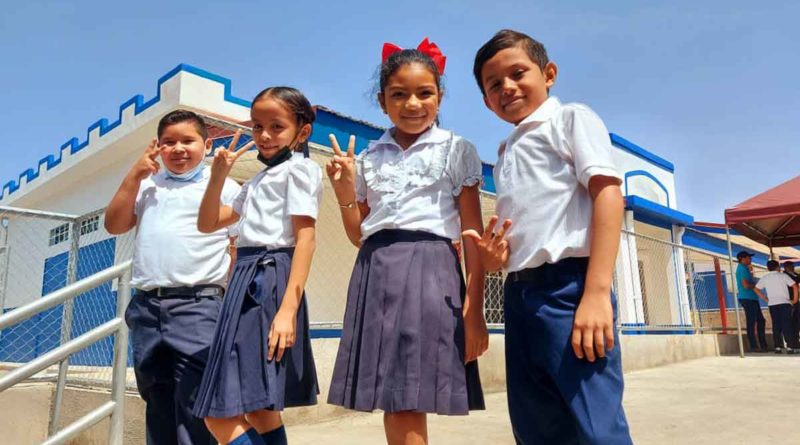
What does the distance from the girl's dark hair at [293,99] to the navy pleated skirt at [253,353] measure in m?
0.47

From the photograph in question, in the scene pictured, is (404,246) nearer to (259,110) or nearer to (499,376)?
(259,110)

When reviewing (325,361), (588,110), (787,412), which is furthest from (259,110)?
(787,412)

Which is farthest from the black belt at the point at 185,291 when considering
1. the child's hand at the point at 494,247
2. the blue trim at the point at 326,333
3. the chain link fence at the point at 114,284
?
the blue trim at the point at 326,333

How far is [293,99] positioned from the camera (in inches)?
75.4

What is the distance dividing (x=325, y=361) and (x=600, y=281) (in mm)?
2737

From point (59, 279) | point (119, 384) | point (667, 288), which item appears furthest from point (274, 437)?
point (667, 288)

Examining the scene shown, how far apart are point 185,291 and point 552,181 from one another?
4.40 feet

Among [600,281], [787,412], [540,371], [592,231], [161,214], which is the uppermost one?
[161,214]

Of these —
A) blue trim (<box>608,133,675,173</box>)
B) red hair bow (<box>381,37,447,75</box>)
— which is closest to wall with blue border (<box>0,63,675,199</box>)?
blue trim (<box>608,133,675,173</box>)

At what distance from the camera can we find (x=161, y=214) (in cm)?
214

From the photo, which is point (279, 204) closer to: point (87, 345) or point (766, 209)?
point (87, 345)

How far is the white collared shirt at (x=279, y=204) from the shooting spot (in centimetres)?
181

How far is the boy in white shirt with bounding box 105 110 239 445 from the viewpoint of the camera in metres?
1.97

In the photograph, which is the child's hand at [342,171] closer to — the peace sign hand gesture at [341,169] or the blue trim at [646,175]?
the peace sign hand gesture at [341,169]
